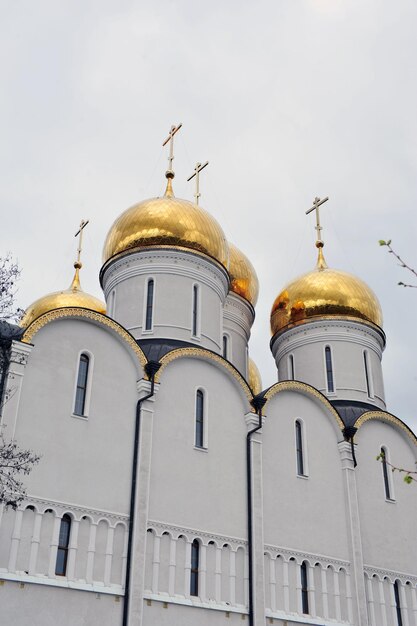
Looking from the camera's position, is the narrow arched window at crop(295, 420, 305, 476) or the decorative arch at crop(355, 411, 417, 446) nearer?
the narrow arched window at crop(295, 420, 305, 476)

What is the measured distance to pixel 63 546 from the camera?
38.0 ft

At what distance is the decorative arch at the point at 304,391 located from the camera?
51.1ft

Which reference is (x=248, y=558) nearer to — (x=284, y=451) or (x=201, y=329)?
(x=284, y=451)

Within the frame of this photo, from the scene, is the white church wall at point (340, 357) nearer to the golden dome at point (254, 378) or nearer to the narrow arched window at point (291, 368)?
the narrow arched window at point (291, 368)

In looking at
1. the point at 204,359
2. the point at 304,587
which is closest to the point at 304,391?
the point at 204,359

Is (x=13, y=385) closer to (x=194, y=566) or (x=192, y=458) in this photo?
(x=192, y=458)

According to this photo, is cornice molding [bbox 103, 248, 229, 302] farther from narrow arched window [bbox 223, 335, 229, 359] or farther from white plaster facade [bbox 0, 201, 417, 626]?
narrow arched window [bbox 223, 335, 229, 359]

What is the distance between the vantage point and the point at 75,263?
21.0 m

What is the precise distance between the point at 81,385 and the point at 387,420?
25.9 feet

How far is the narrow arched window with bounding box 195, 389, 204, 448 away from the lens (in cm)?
1402

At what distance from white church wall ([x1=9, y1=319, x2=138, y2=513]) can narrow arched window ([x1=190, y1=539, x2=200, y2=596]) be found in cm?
155

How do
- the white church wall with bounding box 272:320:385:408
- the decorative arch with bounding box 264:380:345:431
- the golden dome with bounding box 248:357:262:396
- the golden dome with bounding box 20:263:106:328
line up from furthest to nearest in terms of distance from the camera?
the golden dome with bounding box 248:357:262:396, the golden dome with bounding box 20:263:106:328, the white church wall with bounding box 272:320:385:408, the decorative arch with bounding box 264:380:345:431

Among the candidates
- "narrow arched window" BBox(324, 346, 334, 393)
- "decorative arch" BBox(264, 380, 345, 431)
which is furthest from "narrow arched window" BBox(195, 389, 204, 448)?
"narrow arched window" BBox(324, 346, 334, 393)

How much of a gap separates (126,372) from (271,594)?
15.9 feet
